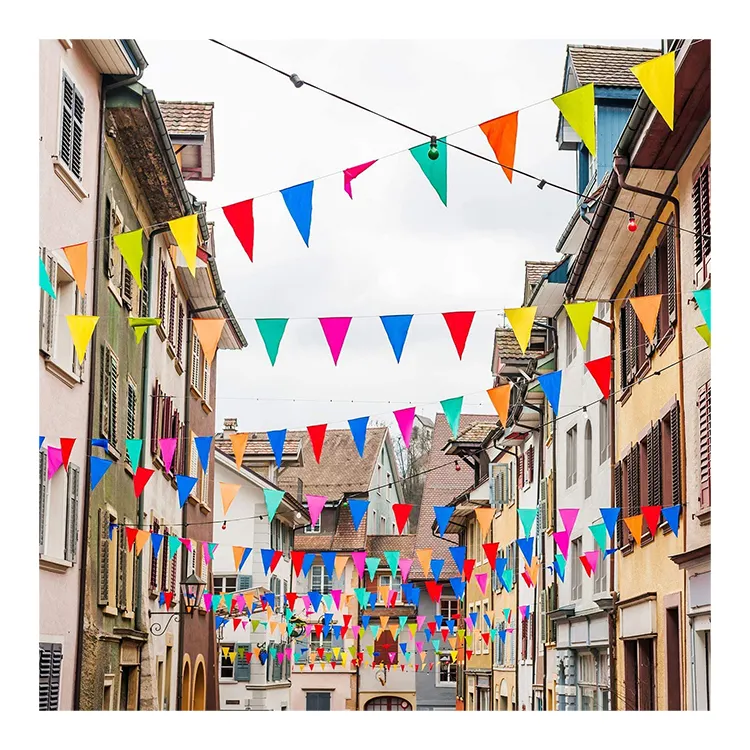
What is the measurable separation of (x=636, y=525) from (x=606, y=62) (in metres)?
7.94

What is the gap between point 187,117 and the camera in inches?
847

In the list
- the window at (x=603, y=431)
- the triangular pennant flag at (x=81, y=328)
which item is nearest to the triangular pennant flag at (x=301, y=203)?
the triangular pennant flag at (x=81, y=328)

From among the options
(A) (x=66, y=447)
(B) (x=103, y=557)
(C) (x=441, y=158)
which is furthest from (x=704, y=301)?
(B) (x=103, y=557)

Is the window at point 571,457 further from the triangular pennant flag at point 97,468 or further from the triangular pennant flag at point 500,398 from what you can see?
the triangular pennant flag at point 97,468

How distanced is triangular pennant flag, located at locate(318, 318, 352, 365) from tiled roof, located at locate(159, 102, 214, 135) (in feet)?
36.3

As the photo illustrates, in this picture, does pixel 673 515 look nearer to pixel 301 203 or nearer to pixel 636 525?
pixel 636 525

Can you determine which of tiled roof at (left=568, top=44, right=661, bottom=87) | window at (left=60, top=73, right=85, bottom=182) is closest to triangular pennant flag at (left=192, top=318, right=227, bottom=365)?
window at (left=60, top=73, right=85, bottom=182)

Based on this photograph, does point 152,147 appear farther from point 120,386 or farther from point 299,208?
point 299,208

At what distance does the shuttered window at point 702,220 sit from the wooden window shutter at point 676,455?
1.80 meters

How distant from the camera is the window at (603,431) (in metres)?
20.1

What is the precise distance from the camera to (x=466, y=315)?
1097 centimetres

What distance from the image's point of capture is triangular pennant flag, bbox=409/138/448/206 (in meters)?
9.04

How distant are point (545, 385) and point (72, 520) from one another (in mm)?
5677
